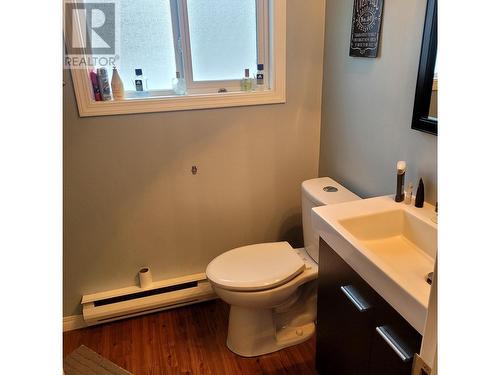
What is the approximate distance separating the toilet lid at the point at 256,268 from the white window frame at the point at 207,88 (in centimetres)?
79

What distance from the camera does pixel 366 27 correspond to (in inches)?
62.7

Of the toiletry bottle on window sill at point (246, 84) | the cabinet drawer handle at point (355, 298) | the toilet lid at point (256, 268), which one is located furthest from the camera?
the toiletry bottle on window sill at point (246, 84)

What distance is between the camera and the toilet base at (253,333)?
183cm

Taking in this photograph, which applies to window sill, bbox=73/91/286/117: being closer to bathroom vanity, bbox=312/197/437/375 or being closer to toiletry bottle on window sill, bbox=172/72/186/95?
toiletry bottle on window sill, bbox=172/72/186/95

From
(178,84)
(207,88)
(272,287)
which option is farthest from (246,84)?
(272,287)

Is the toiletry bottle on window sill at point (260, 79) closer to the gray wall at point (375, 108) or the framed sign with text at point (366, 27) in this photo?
the gray wall at point (375, 108)

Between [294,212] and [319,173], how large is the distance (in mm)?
291

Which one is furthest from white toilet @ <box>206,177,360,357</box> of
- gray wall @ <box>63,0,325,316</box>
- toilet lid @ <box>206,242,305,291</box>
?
gray wall @ <box>63,0,325,316</box>

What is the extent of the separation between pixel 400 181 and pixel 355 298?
20.3 inches

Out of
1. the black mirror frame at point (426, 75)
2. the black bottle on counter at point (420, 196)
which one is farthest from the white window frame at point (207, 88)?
the black bottle on counter at point (420, 196)

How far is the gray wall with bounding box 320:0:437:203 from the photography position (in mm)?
1392

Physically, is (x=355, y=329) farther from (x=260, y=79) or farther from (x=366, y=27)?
(x=260, y=79)

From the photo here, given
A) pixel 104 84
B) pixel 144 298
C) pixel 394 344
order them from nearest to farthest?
pixel 394 344 → pixel 104 84 → pixel 144 298
